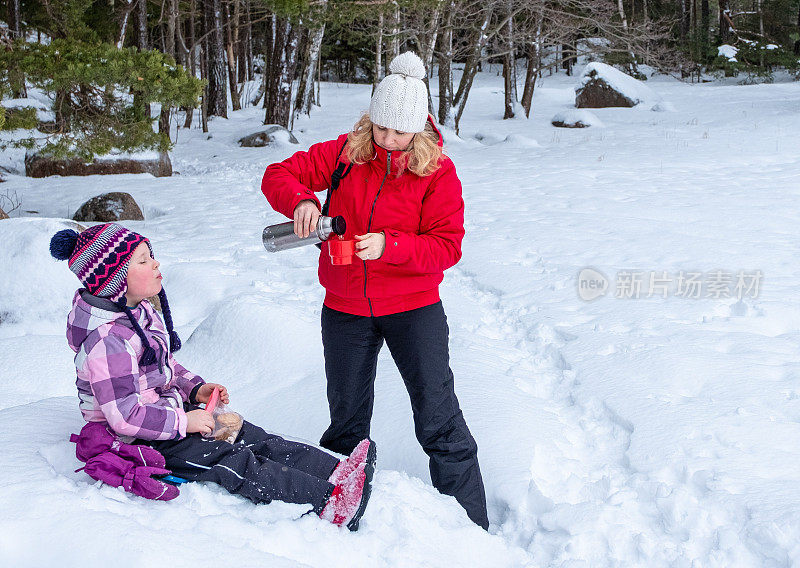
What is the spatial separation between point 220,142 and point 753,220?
39.0ft

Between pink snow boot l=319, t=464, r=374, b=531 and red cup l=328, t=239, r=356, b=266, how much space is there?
0.76 metres

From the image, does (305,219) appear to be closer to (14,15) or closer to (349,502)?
(349,502)

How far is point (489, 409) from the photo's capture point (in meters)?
3.58

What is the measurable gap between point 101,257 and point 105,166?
1052 centimetres

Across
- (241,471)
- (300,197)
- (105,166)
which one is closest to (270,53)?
(105,166)

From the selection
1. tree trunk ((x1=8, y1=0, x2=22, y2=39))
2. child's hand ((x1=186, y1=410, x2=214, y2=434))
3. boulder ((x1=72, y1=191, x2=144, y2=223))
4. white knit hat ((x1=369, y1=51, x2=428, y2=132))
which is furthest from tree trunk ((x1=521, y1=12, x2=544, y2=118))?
child's hand ((x1=186, y1=410, x2=214, y2=434))

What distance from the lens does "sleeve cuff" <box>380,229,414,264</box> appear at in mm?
2379

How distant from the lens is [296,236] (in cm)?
252

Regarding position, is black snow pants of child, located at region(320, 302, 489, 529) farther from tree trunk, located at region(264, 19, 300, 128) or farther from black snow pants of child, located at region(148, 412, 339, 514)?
tree trunk, located at region(264, 19, 300, 128)

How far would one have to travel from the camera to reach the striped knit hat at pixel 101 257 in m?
2.32

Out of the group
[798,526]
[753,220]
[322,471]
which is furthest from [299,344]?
[753,220]

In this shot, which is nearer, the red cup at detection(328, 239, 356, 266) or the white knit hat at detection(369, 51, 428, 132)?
the red cup at detection(328, 239, 356, 266)

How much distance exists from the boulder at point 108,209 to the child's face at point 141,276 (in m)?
6.56

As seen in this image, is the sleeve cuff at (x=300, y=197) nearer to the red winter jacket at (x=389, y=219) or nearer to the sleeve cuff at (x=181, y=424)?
the red winter jacket at (x=389, y=219)
